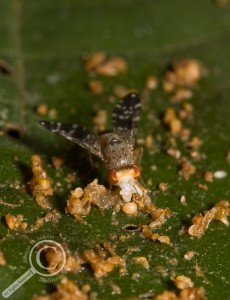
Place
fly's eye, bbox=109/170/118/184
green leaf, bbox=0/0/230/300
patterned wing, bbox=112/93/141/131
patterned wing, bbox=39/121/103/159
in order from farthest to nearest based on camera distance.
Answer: patterned wing, bbox=112/93/141/131 < patterned wing, bbox=39/121/103/159 < fly's eye, bbox=109/170/118/184 < green leaf, bbox=0/0/230/300

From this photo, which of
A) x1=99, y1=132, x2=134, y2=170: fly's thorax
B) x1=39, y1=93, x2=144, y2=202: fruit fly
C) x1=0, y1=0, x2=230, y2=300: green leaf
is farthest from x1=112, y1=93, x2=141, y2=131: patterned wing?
x1=0, y1=0, x2=230, y2=300: green leaf

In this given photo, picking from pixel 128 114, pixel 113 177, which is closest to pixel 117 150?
pixel 113 177

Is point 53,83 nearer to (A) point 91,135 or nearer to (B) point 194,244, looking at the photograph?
(A) point 91,135

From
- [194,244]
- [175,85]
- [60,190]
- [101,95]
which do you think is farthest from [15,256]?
[175,85]

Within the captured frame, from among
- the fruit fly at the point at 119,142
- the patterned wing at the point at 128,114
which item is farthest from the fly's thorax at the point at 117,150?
the patterned wing at the point at 128,114

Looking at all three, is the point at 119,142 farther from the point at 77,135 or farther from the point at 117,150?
the point at 77,135

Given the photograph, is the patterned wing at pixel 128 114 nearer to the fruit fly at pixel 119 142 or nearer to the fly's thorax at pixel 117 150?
the fruit fly at pixel 119 142

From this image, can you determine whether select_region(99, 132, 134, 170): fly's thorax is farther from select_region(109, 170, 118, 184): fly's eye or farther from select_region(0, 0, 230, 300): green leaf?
select_region(0, 0, 230, 300): green leaf
